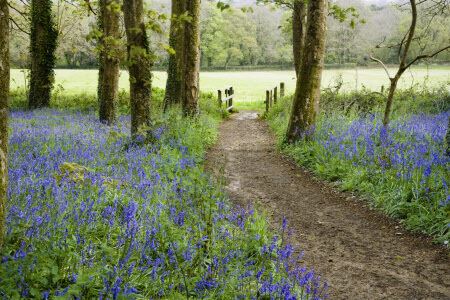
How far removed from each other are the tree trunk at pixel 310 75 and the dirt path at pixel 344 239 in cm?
165

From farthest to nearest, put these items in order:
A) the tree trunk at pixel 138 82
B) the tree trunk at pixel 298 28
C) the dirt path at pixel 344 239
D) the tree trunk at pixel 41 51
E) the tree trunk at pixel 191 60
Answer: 1. the tree trunk at pixel 41 51
2. the tree trunk at pixel 298 28
3. the tree trunk at pixel 191 60
4. the tree trunk at pixel 138 82
5. the dirt path at pixel 344 239

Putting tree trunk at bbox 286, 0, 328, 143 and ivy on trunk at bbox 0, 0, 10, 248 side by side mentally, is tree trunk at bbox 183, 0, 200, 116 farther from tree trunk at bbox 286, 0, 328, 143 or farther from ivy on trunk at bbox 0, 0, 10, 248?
ivy on trunk at bbox 0, 0, 10, 248

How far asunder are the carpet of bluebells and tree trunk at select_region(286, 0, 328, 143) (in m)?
5.17

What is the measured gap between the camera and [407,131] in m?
11.3

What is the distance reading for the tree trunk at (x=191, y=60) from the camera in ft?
48.4

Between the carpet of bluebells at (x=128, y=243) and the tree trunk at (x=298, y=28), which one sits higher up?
the tree trunk at (x=298, y=28)

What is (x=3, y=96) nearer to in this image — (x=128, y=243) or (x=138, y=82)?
(x=128, y=243)

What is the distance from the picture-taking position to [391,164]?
327 inches

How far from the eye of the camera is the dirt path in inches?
186

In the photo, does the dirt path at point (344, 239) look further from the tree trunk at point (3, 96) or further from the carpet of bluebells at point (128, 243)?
the tree trunk at point (3, 96)

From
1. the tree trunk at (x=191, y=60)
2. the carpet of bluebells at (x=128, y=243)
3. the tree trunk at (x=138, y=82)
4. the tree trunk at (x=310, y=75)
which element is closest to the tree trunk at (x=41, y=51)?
the tree trunk at (x=191, y=60)

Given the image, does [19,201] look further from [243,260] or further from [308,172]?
[308,172]

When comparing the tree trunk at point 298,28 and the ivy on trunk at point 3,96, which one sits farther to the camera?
the tree trunk at point 298,28

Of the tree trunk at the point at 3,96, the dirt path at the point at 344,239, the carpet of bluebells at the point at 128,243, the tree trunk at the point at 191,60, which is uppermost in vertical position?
the tree trunk at the point at 191,60
